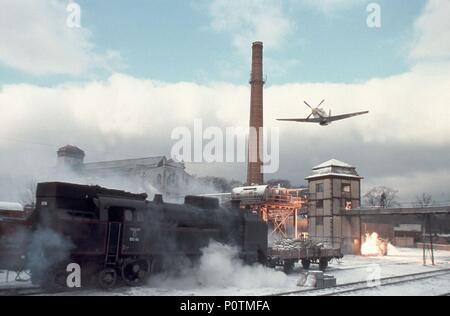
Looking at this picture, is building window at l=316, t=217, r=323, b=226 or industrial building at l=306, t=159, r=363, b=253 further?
building window at l=316, t=217, r=323, b=226

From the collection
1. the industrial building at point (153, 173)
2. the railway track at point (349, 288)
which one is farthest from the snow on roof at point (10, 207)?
the industrial building at point (153, 173)

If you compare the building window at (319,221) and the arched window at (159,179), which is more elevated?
the arched window at (159,179)

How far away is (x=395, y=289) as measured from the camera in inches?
699

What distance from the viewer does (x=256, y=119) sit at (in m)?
47.5

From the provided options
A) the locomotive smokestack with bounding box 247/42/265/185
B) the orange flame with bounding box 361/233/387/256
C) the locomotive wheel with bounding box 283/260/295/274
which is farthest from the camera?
the locomotive smokestack with bounding box 247/42/265/185

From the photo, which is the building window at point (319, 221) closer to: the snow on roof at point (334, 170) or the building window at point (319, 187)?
the building window at point (319, 187)


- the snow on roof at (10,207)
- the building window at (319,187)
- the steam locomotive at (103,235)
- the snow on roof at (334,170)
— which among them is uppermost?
the snow on roof at (334,170)

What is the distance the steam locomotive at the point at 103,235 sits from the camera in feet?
45.9

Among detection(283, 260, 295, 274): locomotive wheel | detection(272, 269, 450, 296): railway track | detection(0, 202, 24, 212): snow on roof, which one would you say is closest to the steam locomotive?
detection(272, 269, 450, 296): railway track

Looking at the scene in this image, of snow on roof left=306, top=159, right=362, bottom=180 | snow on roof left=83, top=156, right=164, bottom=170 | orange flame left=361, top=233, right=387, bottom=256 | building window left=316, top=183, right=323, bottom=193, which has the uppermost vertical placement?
snow on roof left=83, top=156, right=164, bottom=170

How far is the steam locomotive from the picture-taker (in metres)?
14.0

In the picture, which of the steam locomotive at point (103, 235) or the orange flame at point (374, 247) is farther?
the orange flame at point (374, 247)

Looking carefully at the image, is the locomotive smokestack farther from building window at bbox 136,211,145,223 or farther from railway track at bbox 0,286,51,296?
railway track at bbox 0,286,51,296
